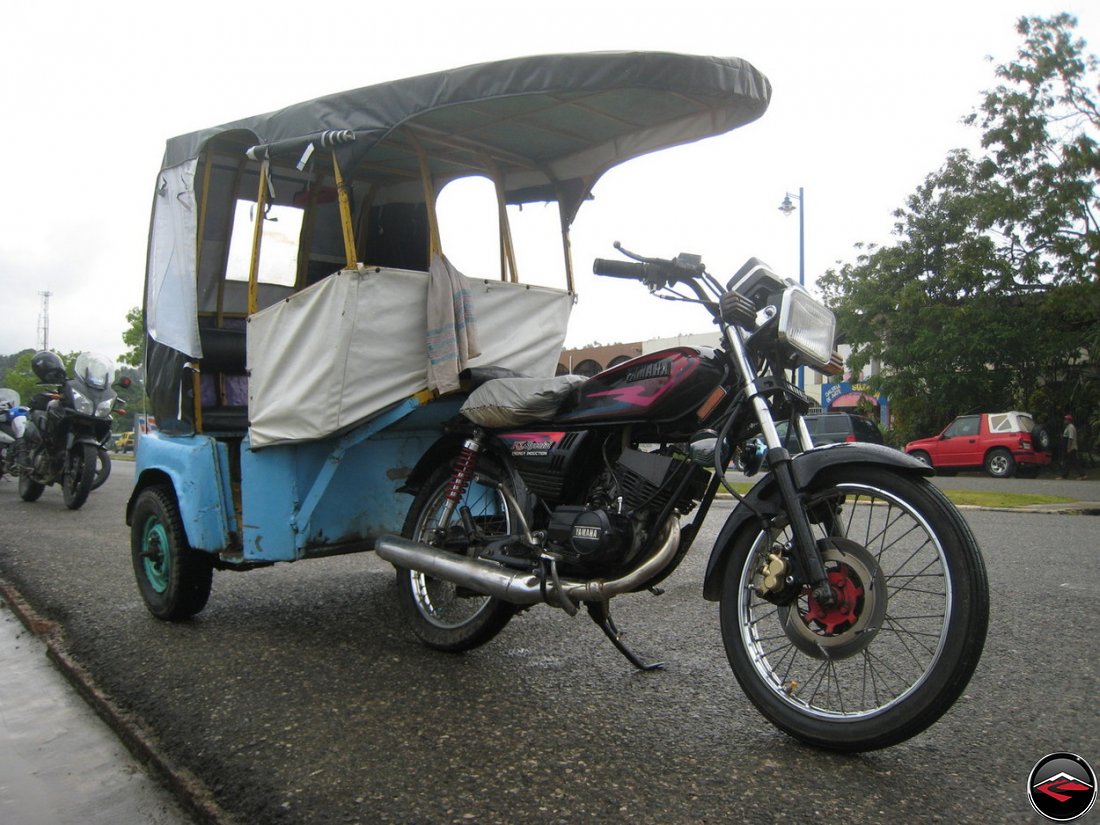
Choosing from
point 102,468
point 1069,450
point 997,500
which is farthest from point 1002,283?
point 102,468

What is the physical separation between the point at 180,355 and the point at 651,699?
10.1 ft

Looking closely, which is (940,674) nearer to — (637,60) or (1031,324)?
(637,60)

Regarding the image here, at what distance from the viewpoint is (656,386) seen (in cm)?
320

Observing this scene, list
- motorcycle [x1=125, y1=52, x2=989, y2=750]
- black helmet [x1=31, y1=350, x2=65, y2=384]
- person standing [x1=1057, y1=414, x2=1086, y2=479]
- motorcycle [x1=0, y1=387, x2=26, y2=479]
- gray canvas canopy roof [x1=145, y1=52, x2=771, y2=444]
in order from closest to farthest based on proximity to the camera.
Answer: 1. motorcycle [x1=125, y1=52, x2=989, y2=750]
2. gray canvas canopy roof [x1=145, y1=52, x2=771, y2=444]
3. black helmet [x1=31, y1=350, x2=65, y2=384]
4. motorcycle [x1=0, y1=387, x2=26, y2=479]
5. person standing [x1=1057, y1=414, x2=1086, y2=479]

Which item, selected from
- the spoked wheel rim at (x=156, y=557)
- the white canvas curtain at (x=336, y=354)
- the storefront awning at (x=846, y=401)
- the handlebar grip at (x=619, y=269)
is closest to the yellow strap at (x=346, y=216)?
the white canvas curtain at (x=336, y=354)

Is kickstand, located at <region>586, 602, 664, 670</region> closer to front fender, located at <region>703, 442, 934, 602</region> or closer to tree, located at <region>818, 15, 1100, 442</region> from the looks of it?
front fender, located at <region>703, 442, 934, 602</region>

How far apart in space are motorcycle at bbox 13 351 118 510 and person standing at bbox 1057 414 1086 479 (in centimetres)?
2141

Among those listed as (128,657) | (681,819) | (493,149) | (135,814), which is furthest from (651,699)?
(493,149)

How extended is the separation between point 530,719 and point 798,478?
1.22 metres

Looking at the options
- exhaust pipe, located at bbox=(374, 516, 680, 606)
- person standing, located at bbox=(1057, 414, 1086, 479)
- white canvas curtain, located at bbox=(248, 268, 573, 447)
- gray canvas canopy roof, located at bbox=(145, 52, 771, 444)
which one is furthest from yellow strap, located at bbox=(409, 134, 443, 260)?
person standing, located at bbox=(1057, 414, 1086, 479)

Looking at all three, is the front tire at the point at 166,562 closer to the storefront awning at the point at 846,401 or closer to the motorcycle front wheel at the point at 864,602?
the motorcycle front wheel at the point at 864,602

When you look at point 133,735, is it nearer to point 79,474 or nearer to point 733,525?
point 733,525

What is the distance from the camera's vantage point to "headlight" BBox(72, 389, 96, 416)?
11211 millimetres

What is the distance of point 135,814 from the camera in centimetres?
256
